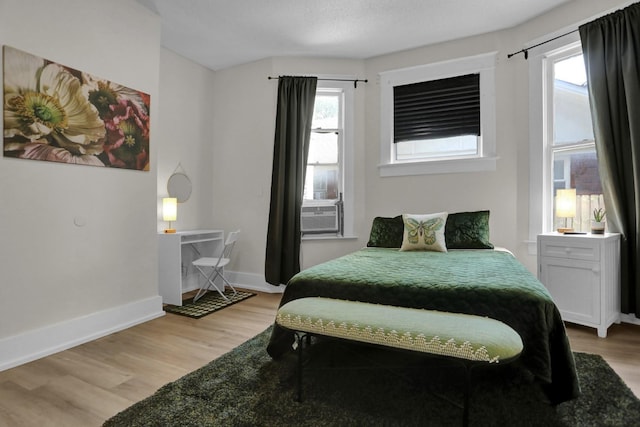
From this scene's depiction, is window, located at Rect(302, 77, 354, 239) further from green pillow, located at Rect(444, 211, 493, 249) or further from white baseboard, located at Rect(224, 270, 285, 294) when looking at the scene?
green pillow, located at Rect(444, 211, 493, 249)

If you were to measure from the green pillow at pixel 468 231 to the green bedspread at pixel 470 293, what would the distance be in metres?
0.63

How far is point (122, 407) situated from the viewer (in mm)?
1652

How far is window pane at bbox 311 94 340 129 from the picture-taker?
13.6 feet

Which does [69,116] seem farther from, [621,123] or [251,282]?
[621,123]

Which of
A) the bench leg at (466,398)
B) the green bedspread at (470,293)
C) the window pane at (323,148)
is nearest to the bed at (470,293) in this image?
the green bedspread at (470,293)

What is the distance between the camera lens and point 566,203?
2.86 m

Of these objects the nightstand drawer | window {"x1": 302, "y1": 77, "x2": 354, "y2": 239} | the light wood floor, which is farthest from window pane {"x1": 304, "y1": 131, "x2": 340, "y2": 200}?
the nightstand drawer

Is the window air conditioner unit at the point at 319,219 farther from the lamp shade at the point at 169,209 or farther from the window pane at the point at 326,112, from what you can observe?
the lamp shade at the point at 169,209

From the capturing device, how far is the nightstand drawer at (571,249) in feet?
8.42

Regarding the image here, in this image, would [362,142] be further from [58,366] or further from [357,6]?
[58,366]

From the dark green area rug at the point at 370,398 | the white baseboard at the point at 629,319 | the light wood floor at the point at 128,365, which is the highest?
the white baseboard at the point at 629,319

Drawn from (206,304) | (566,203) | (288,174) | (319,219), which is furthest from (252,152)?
(566,203)

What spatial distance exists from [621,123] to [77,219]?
14.3 feet

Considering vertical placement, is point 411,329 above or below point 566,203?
below
